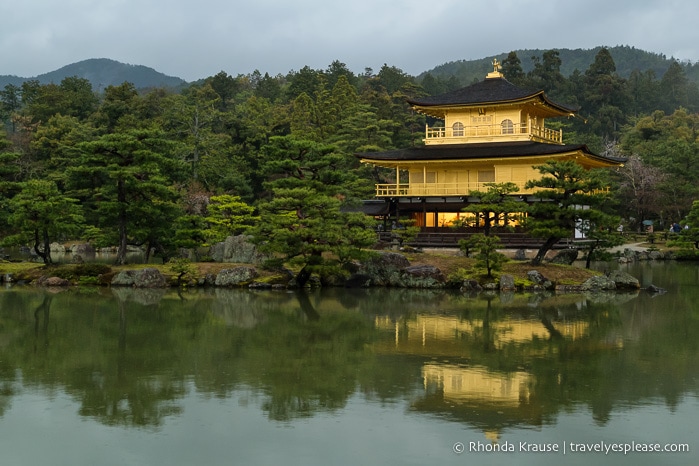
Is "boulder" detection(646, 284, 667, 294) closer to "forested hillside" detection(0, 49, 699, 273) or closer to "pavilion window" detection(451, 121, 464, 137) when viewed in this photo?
"forested hillside" detection(0, 49, 699, 273)

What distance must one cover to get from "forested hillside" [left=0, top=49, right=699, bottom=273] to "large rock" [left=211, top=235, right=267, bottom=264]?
0.49 meters

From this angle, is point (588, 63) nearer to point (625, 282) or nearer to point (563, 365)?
point (625, 282)

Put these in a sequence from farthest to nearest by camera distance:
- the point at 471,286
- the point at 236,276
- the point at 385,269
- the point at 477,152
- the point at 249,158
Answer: the point at 249,158, the point at 477,152, the point at 385,269, the point at 236,276, the point at 471,286

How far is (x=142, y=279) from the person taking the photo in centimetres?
2575

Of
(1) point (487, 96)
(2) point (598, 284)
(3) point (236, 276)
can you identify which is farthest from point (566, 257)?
(3) point (236, 276)

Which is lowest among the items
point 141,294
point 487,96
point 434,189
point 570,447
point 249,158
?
point 570,447

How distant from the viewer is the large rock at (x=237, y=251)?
2847 centimetres

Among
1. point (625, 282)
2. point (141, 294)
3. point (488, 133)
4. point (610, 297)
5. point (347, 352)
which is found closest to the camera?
point (347, 352)

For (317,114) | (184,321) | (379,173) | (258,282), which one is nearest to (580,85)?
(317,114)

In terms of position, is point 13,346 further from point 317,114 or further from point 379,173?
point 317,114

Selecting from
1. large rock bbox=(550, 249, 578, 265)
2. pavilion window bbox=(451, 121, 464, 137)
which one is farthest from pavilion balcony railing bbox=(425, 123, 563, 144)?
large rock bbox=(550, 249, 578, 265)

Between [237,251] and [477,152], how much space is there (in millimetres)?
12044

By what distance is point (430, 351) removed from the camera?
47.6 ft

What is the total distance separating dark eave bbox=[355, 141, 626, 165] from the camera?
33000 millimetres
